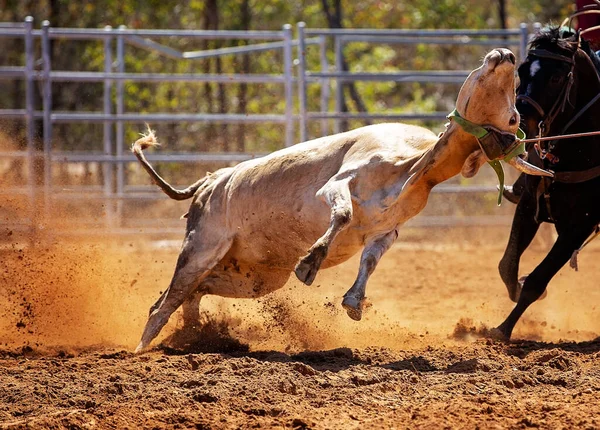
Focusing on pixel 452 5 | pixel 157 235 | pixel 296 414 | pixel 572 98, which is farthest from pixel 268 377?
pixel 452 5

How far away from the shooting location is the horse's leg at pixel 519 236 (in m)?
6.21

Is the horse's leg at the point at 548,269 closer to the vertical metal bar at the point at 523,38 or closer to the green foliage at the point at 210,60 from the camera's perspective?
the vertical metal bar at the point at 523,38

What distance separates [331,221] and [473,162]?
83 cm

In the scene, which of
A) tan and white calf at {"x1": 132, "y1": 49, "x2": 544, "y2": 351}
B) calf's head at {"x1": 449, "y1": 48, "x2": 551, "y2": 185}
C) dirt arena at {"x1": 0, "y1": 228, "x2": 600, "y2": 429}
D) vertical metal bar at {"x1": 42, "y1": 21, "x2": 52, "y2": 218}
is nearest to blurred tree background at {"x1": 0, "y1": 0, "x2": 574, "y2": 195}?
vertical metal bar at {"x1": 42, "y1": 21, "x2": 52, "y2": 218}

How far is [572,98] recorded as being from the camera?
5.79 meters

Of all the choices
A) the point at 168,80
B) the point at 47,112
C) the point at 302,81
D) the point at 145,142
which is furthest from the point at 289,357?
the point at 47,112

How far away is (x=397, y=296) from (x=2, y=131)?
5.09 m

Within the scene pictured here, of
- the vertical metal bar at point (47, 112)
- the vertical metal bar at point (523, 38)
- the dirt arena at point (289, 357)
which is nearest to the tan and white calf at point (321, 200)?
the dirt arena at point (289, 357)

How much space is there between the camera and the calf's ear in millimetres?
4910

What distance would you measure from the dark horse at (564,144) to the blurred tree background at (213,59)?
9.26 metres

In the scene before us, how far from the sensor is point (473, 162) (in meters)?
4.95

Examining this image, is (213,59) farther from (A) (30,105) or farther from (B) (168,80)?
(A) (30,105)

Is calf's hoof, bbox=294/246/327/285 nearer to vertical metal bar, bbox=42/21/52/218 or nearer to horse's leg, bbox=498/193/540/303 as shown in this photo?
horse's leg, bbox=498/193/540/303

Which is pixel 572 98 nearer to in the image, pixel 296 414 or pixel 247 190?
pixel 247 190
